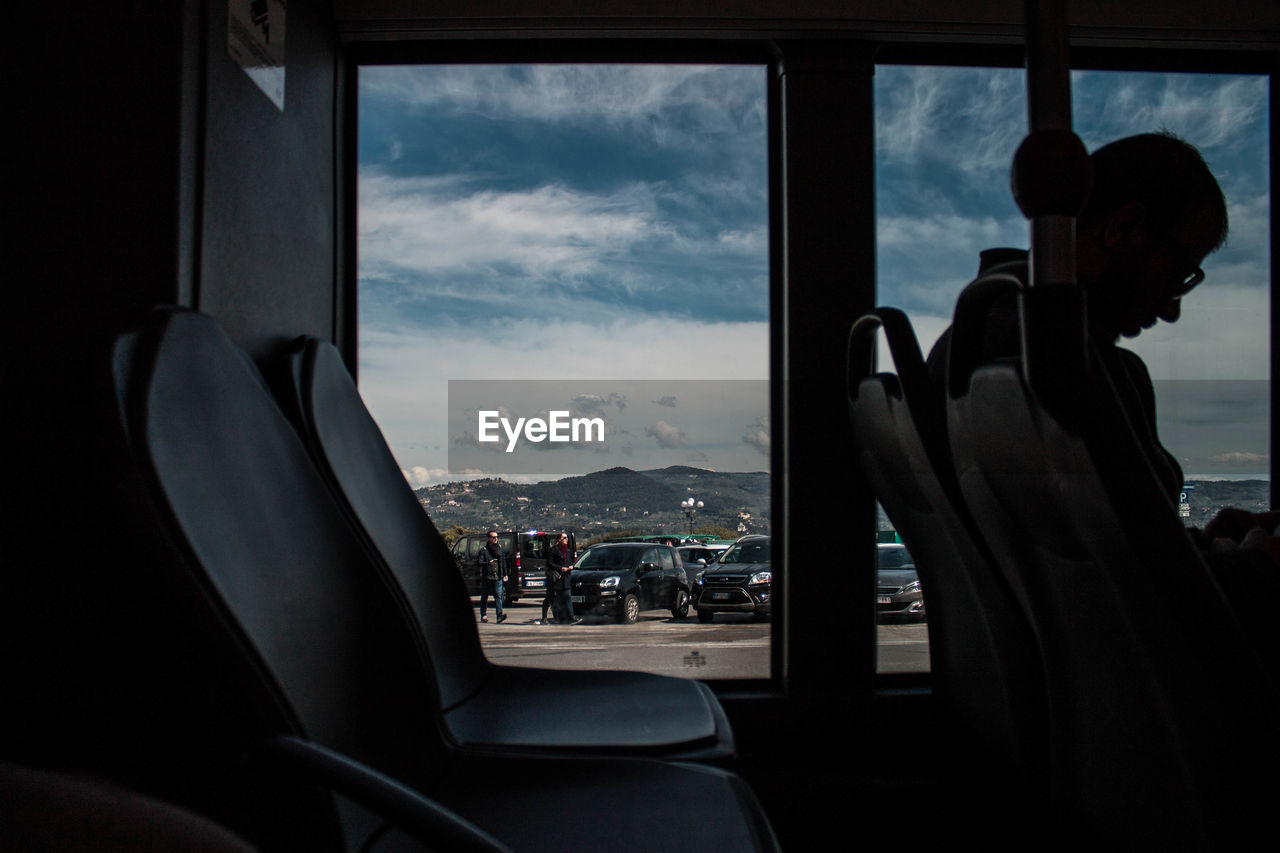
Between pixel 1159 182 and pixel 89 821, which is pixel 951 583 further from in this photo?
pixel 89 821

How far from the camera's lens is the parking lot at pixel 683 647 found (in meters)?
2.18

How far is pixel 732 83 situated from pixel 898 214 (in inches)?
24.5

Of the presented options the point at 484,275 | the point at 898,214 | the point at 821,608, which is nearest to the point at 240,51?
the point at 484,275

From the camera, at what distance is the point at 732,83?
2.28m

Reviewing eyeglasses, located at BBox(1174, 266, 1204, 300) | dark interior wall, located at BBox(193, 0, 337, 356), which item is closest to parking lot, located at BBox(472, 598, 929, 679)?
dark interior wall, located at BBox(193, 0, 337, 356)

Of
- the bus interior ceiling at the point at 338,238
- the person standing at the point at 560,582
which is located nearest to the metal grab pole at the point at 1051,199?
the bus interior ceiling at the point at 338,238

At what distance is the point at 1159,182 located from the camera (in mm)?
1011

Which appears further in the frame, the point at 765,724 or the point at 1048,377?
the point at 765,724

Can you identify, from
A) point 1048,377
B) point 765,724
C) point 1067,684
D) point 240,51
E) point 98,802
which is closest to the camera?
point 98,802

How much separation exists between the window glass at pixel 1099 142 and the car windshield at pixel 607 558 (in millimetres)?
756

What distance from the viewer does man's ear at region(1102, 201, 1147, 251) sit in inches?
40.2

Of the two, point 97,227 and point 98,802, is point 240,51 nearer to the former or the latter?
point 97,227

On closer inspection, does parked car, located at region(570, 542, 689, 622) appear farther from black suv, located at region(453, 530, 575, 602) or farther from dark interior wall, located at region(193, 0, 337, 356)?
dark interior wall, located at region(193, 0, 337, 356)

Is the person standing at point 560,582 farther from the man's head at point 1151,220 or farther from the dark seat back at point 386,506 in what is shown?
the man's head at point 1151,220
